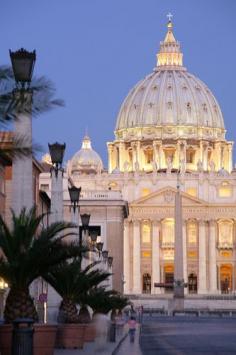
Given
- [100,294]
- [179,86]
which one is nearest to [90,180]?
[179,86]

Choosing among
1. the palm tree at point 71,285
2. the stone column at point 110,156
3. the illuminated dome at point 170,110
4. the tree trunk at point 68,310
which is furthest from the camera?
the illuminated dome at point 170,110

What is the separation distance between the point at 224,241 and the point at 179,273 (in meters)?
47.4

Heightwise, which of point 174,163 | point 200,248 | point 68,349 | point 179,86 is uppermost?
point 179,86

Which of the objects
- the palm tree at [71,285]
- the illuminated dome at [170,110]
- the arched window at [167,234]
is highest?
the illuminated dome at [170,110]

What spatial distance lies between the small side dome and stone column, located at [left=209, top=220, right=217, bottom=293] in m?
22.7

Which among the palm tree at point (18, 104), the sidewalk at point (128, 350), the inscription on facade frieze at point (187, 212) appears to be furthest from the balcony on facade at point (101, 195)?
the palm tree at point (18, 104)

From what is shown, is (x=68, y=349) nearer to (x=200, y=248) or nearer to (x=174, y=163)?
(x=200, y=248)

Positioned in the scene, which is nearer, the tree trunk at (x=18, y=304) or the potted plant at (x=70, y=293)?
the tree trunk at (x=18, y=304)

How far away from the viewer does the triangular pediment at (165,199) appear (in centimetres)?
15275

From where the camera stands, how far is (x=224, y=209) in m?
153

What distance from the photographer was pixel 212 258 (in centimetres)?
15350

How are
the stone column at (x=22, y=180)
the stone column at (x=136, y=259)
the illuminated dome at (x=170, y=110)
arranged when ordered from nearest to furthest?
the stone column at (x=22, y=180), the stone column at (x=136, y=259), the illuminated dome at (x=170, y=110)

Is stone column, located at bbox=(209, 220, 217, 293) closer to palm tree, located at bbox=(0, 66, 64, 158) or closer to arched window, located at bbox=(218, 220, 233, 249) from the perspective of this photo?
arched window, located at bbox=(218, 220, 233, 249)

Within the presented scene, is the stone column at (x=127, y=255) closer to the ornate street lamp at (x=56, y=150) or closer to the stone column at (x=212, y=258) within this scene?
the stone column at (x=212, y=258)
